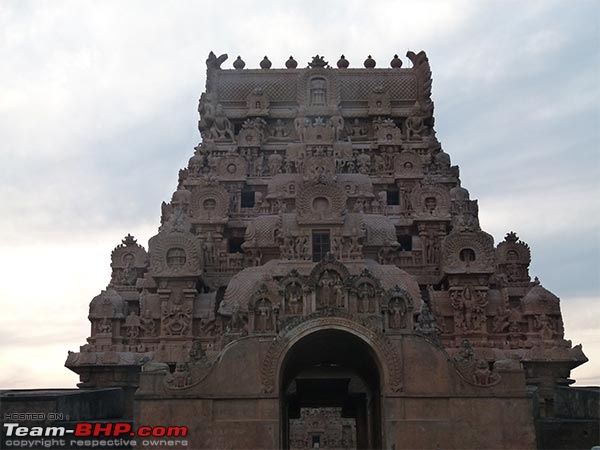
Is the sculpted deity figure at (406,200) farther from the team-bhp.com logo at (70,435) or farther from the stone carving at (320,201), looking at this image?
the team-bhp.com logo at (70,435)

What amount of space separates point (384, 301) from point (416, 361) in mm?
1931

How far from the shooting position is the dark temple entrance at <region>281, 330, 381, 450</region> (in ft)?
72.1

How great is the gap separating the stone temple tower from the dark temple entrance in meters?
0.14

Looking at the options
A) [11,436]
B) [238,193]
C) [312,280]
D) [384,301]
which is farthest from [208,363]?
[238,193]

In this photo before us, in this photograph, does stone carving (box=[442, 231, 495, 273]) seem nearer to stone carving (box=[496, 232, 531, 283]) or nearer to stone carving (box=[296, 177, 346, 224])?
stone carving (box=[496, 232, 531, 283])

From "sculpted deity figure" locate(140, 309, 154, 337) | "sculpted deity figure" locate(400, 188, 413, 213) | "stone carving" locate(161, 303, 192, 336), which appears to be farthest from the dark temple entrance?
"sculpted deity figure" locate(400, 188, 413, 213)

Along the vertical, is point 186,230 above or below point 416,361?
above

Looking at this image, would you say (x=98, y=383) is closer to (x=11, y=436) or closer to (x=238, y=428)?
(x=11, y=436)

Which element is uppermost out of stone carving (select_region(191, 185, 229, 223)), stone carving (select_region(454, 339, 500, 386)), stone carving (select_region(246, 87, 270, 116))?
stone carving (select_region(246, 87, 270, 116))

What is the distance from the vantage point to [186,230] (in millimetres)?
37344

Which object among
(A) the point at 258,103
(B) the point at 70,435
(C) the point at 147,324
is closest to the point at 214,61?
(A) the point at 258,103

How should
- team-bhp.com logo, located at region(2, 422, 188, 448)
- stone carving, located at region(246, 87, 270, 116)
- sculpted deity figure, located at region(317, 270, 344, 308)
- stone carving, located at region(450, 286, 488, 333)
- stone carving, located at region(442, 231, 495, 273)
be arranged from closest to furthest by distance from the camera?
sculpted deity figure, located at region(317, 270, 344, 308) → team-bhp.com logo, located at region(2, 422, 188, 448) → stone carving, located at region(450, 286, 488, 333) → stone carving, located at region(442, 231, 495, 273) → stone carving, located at region(246, 87, 270, 116)

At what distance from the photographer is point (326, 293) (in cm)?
2103

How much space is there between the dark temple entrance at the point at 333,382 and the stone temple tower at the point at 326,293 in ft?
0.46
